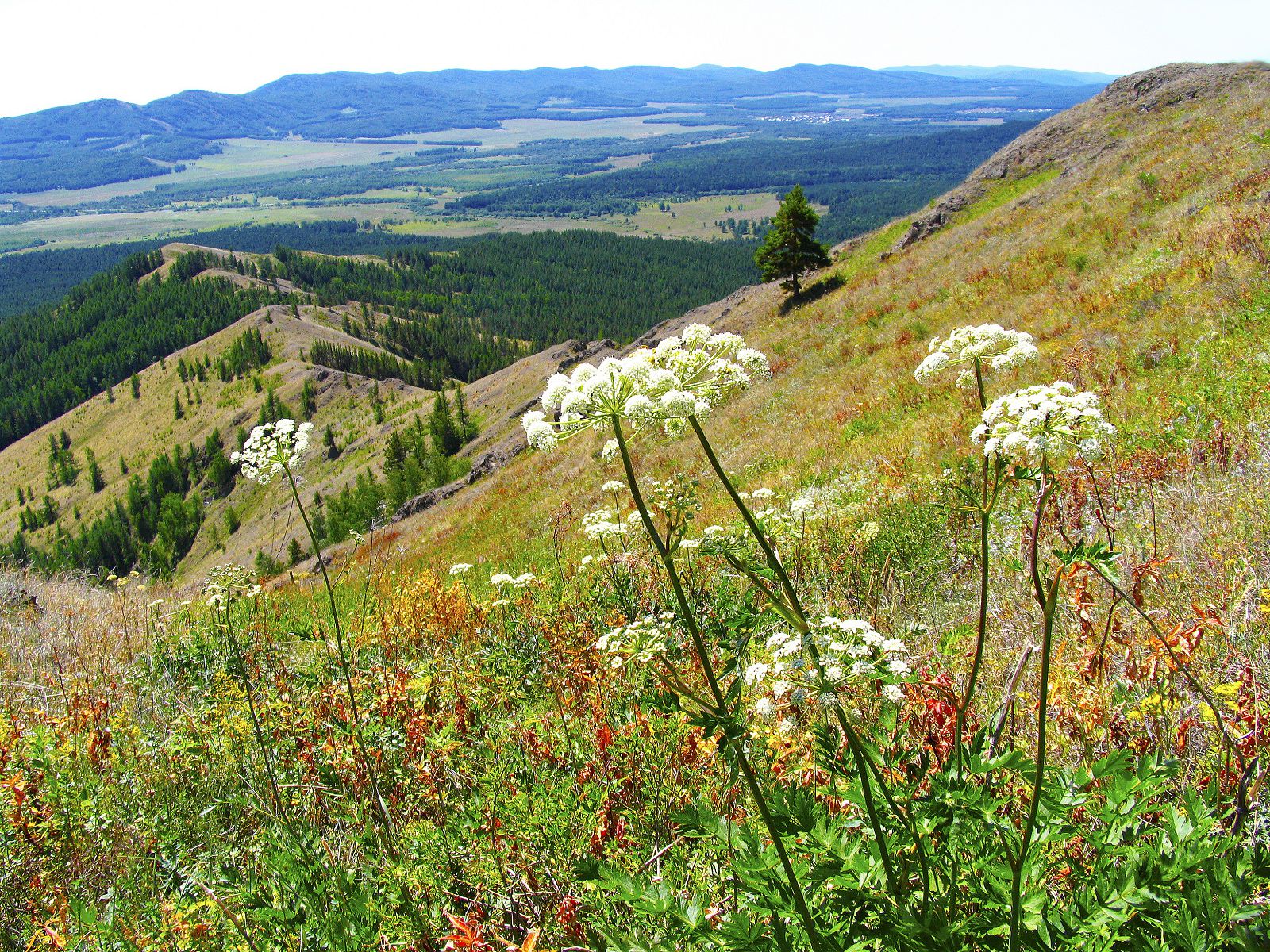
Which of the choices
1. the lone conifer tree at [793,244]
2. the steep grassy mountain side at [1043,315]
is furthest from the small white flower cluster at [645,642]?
the lone conifer tree at [793,244]

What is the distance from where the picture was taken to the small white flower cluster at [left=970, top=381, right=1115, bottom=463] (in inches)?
83.9

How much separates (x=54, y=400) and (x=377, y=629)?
215 metres

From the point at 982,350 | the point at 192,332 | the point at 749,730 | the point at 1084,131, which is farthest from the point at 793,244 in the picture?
the point at 192,332

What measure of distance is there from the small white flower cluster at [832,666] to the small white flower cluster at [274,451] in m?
3.21

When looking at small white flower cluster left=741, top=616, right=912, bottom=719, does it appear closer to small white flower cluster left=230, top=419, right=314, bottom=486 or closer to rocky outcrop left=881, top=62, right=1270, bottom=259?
small white flower cluster left=230, top=419, right=314, bottom=486

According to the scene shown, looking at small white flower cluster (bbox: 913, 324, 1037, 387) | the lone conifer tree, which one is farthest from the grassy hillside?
the lone conifer tree

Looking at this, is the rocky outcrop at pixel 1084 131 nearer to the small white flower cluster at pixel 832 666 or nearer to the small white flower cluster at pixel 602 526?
the small white flower cluster at pixel 602 526

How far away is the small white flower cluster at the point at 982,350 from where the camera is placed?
2.70 metres

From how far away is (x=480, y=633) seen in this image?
247 inches

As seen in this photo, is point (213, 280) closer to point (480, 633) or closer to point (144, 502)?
point (144, 502)

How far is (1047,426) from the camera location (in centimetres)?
225

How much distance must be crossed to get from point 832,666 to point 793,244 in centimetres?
3723

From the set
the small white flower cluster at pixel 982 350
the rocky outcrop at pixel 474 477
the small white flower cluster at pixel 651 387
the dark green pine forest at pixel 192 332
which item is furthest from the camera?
the dark green pine forest at pixel 192 332

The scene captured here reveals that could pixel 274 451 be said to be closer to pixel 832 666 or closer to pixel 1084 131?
pixel 832 666
